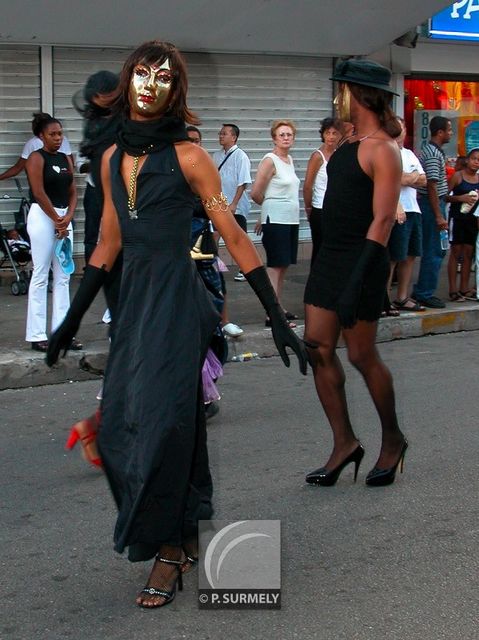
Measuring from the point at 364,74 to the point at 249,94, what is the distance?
867cm

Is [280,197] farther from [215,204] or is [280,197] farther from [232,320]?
[215,204]

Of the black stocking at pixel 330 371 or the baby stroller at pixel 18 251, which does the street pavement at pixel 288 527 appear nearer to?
the black stocking at pixel 330 371

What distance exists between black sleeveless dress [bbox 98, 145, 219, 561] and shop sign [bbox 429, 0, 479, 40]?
11011mm

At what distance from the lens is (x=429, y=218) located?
10.7 meters

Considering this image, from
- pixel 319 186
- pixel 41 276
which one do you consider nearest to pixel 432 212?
pixel 319 186

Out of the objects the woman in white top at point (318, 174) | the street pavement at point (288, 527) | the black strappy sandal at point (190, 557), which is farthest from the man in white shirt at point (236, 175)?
the black strappy sandal at point (190, 557)

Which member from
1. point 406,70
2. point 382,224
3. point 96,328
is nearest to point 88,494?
point 382,224

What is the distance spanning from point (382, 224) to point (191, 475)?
1532mm

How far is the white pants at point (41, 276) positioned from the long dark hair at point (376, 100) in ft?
12.1

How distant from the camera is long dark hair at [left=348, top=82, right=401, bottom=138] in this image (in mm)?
5137

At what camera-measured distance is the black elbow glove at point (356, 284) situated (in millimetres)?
4934

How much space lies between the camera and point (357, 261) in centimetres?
510

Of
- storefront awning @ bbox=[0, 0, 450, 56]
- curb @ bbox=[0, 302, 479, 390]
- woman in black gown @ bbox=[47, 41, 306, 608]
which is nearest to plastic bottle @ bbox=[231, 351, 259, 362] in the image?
curb @ bbox=[0, 302, 479, 390]

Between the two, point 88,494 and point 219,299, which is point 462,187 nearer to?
point 219,299
